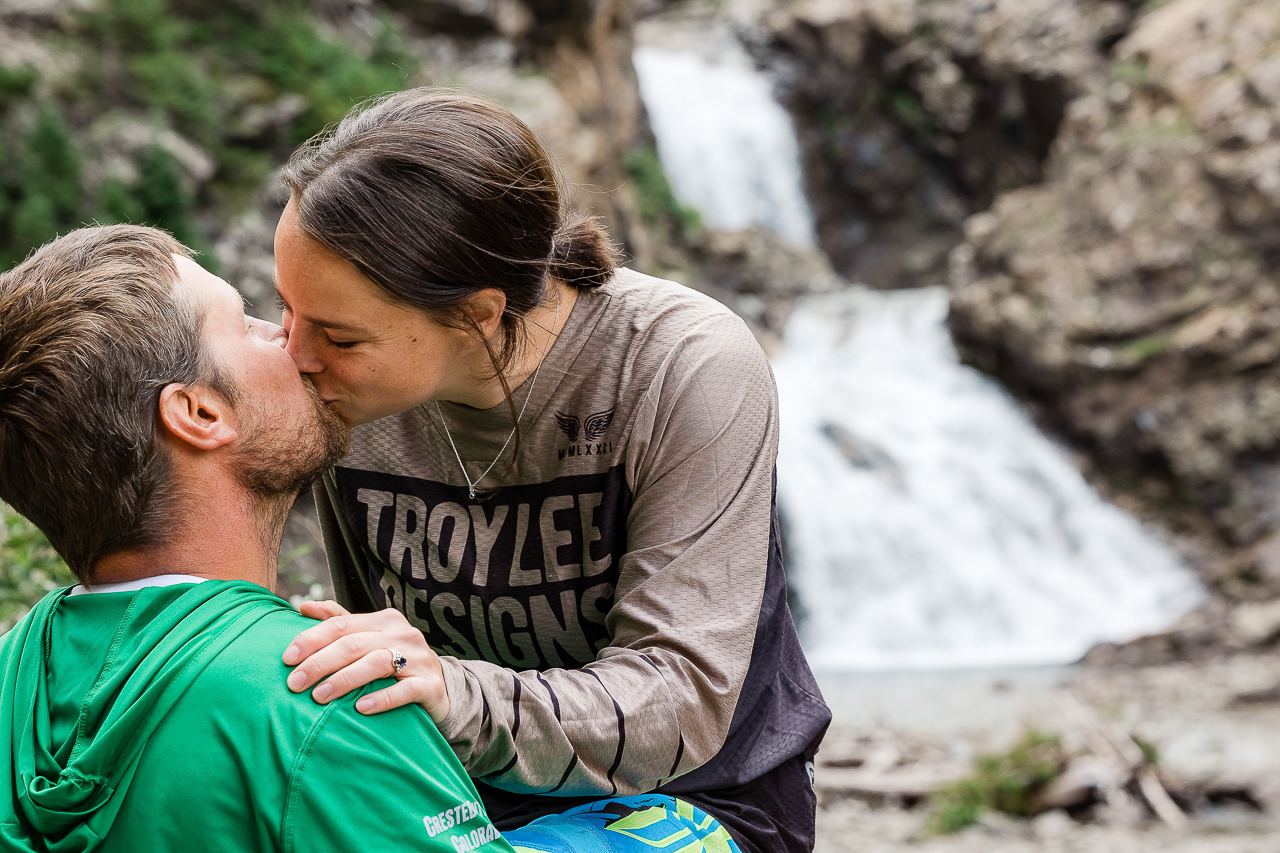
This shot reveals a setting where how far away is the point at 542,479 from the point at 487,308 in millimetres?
391

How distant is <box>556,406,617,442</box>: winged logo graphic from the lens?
2.12 meters

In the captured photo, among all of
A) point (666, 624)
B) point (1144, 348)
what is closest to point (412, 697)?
point (666, 624)

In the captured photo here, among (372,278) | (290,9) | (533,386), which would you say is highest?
(290,9)

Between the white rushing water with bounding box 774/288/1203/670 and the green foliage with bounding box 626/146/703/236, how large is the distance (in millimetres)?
4838

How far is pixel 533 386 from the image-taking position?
2.17 metres

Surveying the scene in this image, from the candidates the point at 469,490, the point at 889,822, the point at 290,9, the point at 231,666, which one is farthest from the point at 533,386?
the point at 290,9

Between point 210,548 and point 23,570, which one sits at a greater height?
point 210,548

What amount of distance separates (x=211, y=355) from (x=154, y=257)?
188mm

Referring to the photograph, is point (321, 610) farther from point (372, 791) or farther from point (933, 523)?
point (933, 523)

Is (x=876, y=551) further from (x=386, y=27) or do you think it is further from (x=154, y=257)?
(x=154, y=257)

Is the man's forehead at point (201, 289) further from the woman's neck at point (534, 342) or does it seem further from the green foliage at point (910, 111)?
the green foliage at point (910, 111)

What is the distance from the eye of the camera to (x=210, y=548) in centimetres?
167

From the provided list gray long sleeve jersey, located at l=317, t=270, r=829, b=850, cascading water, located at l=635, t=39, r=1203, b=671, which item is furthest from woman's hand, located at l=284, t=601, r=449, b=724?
cascading water, located at l=635, t=39, r=1203, b=671

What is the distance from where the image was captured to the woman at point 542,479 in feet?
5.90
